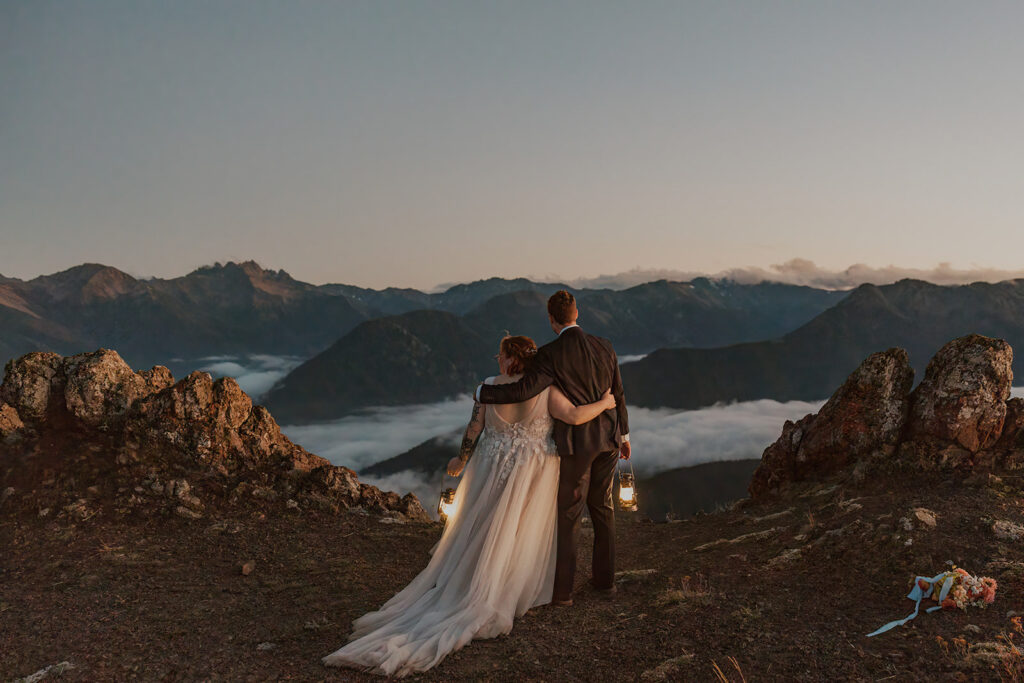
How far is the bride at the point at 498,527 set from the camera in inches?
234

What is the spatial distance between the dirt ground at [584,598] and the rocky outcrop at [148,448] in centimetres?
58

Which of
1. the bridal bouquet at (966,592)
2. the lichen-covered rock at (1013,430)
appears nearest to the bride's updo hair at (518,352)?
the bridal bouquet at (966,592)

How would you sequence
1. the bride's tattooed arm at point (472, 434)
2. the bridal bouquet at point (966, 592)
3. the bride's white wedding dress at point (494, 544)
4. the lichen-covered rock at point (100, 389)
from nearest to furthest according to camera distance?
the bridal bouquet at point (966, 592) < the bride's white wedding dress at point (494, 544) < the bride's tattooed arm at point (472, 434) < the lichen-covered rock at point (100, 389)

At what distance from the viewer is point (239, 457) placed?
11.7m

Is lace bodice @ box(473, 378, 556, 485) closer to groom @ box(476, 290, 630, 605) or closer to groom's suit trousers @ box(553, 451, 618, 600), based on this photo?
groom @ box(476, 290, 630, 605)

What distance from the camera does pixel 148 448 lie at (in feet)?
36.9

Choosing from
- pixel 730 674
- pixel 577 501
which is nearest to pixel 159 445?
pixel 577 501

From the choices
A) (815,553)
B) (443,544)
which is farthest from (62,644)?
(815,553)

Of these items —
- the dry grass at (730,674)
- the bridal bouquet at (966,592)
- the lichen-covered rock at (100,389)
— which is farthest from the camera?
the lichen-covered rock at (100,389)

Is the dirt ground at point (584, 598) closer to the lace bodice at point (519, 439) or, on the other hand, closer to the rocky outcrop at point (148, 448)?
the rocky outcrop at point (148, 448)

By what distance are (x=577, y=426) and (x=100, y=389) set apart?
9841mm

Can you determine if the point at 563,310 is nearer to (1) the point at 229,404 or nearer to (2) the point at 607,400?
(2) the point at 607,400

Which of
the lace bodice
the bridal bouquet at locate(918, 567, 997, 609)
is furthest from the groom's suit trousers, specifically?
the bridal bouquet at locate(918, 567, 997, 609)

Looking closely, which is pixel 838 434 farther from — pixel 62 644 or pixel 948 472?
pixel 62 644
